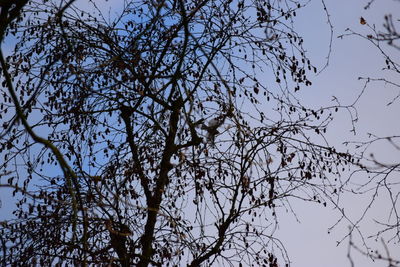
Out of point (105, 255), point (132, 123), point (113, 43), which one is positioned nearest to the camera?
point (105, 255)

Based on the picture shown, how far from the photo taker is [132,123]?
539 centimetres

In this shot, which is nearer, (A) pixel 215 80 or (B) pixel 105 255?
(B) pixel 105 255

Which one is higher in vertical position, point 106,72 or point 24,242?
point 106,72

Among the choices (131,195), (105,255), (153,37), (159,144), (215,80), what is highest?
(153,37)

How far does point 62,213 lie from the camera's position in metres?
4.91

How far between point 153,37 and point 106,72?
0.60 m

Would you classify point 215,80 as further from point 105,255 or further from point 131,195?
point 105,255

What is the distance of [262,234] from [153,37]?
2.26 meters

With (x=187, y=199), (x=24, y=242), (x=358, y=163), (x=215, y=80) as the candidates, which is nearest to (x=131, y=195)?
(x=187, y=199)

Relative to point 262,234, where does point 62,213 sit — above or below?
above

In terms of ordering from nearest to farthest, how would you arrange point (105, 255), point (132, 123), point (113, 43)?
point (105, 255), point (113, 43), point (132, 123)

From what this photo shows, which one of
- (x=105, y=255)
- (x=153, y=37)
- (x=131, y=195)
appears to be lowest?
(x=105, y=255)

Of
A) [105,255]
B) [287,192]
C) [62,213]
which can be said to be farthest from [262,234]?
[62,213]

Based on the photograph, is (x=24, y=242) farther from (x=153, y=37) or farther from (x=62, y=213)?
(x=153, y=37)
